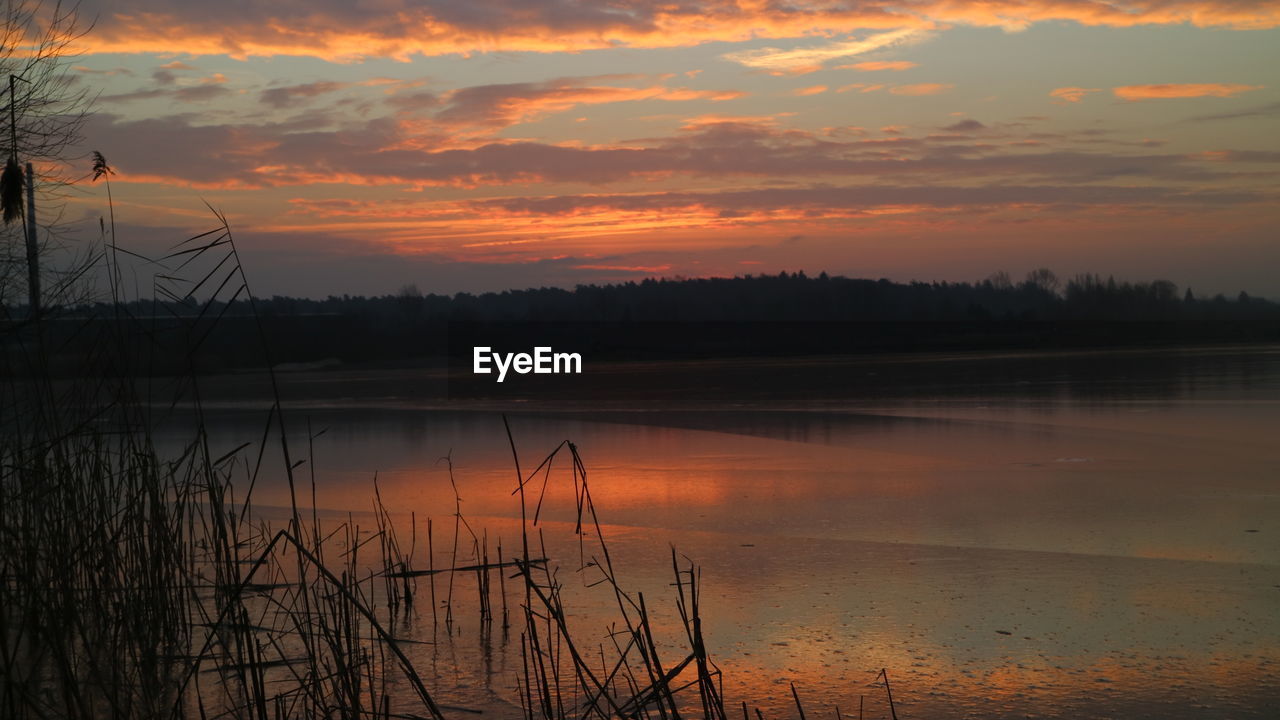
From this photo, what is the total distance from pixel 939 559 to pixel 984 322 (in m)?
51.4

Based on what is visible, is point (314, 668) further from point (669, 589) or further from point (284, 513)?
point (284, 513)

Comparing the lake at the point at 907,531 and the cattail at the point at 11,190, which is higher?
the cattail at the point at 11,190

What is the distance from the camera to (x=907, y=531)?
8.32m

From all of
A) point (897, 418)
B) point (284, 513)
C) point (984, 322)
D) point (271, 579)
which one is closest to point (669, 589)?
point (271, 579)

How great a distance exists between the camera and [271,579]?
270 inches

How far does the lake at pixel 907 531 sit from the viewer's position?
5.12 metres

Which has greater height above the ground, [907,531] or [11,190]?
[11,190]

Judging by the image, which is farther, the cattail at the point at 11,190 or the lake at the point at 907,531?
the lake at the point at 907,531

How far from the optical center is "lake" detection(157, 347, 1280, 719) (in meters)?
5.12

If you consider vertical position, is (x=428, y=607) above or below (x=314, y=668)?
below

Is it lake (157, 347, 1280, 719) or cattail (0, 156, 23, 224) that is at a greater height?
cattail (0, 156, 23, 224)

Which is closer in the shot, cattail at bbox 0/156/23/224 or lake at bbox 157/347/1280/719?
cattail at bbox 0/156/23/224

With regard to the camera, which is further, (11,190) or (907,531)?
(907,531)

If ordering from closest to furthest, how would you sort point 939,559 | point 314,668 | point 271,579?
point 314,668, point 271,579, point 939,559
